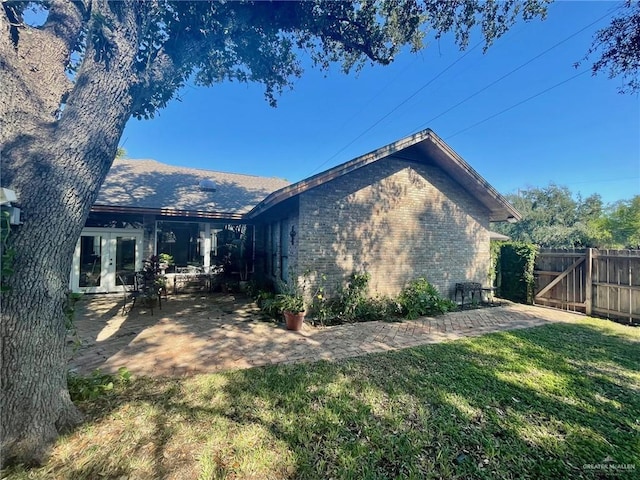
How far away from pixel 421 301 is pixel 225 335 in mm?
5512

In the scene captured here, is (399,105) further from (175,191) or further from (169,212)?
(169,212)

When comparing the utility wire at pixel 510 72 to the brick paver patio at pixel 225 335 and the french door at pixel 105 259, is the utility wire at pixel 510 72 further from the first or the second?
the french door at pixel 105 259

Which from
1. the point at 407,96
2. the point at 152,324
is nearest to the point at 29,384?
the point at 152,324

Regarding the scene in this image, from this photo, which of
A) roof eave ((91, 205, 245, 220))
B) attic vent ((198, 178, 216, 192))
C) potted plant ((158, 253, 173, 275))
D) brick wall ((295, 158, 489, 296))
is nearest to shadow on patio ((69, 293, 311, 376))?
potted plant ((158, 253, 173, 275))

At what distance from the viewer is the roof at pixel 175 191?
9823mm

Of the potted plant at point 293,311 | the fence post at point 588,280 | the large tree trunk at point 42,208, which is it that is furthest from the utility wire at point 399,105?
the large tree trunk at point 42,208

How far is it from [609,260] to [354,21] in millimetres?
9525

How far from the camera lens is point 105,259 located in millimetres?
10273

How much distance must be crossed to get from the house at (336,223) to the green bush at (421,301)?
0.32 metres

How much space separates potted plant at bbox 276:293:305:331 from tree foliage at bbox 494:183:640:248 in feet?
111

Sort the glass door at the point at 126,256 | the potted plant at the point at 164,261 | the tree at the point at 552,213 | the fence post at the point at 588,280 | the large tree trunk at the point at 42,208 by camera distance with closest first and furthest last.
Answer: the large tree trunk at the point at 42,208 < the fence post at the point at 588,280 < the glass door at the point at 126,256 < the potted plant at the point at 164,261 < the tree at the point at 552,213

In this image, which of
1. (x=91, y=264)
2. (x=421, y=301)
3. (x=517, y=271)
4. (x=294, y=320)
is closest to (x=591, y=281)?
(x=517, y=271)

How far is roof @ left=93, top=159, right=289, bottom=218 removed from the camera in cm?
982

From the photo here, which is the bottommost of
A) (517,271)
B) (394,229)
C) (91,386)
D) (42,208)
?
(91,386)
